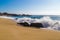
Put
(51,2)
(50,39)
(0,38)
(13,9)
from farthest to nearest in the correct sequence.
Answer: (13,9) < (51,2) < (50,39) < (0,38)

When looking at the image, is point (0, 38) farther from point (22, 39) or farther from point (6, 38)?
point (22, 39)

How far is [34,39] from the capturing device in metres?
2.32

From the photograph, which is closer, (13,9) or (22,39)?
(22,39)

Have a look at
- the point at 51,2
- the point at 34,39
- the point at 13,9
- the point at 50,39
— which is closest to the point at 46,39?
the point at 50,39

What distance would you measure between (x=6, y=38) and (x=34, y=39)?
512 millimetres

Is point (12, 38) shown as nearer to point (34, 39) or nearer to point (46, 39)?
point (34, 39)

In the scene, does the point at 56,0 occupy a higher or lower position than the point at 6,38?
higher

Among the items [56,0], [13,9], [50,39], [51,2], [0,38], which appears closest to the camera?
[0,38]

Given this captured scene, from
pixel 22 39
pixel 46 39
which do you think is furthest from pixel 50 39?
pixel 22 39

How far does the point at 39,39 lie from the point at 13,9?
17.9 ft

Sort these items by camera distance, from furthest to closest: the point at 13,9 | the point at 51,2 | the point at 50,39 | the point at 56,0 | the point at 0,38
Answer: the point at 13,9 → the point at 51,2 → the point at 56,0 → the point at 50,39 → the point at 0,38

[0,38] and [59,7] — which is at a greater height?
[59,7]

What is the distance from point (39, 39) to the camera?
7.72ft

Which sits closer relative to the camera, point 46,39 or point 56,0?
point 46,39
